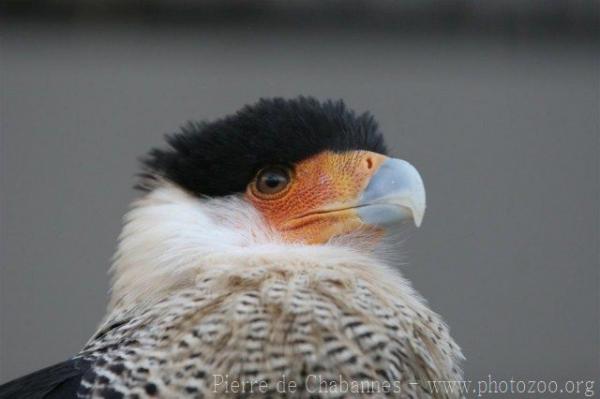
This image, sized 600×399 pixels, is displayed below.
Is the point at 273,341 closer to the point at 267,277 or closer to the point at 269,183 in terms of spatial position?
the point at 267,277

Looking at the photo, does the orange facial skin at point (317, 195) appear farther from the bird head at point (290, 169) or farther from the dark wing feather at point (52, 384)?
the dark wing feather at point (52, 384)

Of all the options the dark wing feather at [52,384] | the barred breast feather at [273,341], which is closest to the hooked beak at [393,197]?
the barred breast feather at [273,341]

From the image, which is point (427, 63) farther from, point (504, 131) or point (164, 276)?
point (164, 276)

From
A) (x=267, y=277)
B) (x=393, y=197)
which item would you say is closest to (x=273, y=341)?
(x=267, y=277)

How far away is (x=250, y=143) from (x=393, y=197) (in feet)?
0.98

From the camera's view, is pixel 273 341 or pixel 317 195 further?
pixel 317 195

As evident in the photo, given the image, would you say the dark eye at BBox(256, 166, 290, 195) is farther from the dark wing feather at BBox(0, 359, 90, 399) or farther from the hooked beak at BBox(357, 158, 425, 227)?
the dark wing feather at BBox(0, 359, 90, 399)

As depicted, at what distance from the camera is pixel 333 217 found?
209cm

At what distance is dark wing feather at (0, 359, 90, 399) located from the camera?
182 cm

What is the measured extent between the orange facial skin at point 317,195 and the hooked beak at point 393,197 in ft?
0.10

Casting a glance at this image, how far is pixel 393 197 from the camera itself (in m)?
2.02

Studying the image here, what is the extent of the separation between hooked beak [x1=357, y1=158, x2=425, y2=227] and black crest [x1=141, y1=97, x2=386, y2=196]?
0.13 metres

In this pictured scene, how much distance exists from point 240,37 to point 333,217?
7.84ft

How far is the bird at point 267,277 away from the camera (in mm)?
1799
